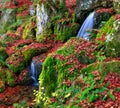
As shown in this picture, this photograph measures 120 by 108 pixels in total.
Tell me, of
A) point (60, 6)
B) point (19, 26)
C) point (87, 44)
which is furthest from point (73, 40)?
point (19, 26)

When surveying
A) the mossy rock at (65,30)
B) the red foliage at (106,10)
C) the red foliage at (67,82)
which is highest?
the red foliage at (106,10)

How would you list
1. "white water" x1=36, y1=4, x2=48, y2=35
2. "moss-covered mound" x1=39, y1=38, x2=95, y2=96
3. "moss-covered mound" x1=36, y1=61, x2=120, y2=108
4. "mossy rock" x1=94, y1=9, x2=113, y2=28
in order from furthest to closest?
1. "white water" x1=36, y1=4, x2=48, y2=35
2. "mossy rock" x1=94, y1=9, x2=113, y2=28
3. "moss-covered mound" x1=39, y1=38, x2=95, y2=96
4. "moss-covered mound" x1=36, y1=61, x2=120, y2=108

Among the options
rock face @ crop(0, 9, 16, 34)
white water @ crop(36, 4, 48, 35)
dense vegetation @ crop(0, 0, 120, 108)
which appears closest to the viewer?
dense vegetation @ crop(0, 0, 120, 108)

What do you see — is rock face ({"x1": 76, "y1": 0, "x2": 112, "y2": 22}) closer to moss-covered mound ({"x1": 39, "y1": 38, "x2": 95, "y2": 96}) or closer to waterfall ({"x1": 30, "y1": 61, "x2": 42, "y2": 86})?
waterfall ({"x1": 30, "y1": 61, "x2": 42, "y2": 86})

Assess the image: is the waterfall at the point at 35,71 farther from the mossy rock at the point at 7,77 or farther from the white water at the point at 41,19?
the white water at the point at 41,19

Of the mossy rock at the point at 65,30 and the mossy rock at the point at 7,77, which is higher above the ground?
the mossy rock at the point at 65,30

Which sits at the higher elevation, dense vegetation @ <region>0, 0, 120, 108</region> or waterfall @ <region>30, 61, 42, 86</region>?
dense vegetation @ <region>0, 0, 120, 108</region>

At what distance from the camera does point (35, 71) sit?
1326 cm

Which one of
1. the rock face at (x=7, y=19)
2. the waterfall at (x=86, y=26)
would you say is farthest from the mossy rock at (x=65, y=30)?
the rock face at (x=7, y=19)

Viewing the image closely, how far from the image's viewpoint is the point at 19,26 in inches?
843

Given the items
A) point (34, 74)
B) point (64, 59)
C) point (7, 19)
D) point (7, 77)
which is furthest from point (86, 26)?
point (7, 19)

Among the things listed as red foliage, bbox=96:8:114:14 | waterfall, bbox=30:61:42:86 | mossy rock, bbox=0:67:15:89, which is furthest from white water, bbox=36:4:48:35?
red foliage, bbox=96:8:114:14

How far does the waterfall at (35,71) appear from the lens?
13016 mm

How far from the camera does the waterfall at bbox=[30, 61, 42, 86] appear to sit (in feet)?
42.7
